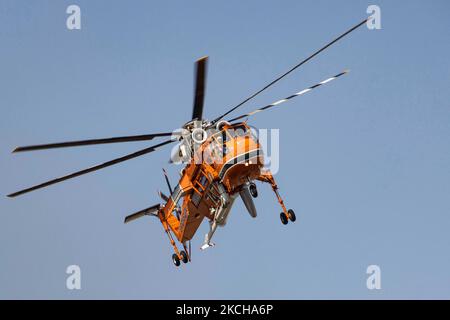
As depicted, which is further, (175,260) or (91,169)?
(175,260)

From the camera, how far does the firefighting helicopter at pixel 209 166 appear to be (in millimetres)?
30438

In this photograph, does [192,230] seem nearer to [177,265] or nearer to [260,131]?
[177,265]

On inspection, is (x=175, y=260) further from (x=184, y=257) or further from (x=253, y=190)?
(x=253, y=190)

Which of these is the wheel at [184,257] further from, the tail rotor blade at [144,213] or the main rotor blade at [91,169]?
the main rotor blade at [91,169]

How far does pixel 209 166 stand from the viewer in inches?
1282

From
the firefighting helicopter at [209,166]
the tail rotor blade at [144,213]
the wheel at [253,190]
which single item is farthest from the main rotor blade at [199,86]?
the tail rotor blade at [144,213]

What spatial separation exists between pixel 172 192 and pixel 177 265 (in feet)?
11.4

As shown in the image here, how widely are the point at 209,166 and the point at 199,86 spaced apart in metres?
3.52

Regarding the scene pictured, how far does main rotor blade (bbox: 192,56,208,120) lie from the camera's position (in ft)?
98.6

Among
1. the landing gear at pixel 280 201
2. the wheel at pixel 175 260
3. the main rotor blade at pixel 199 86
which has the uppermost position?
the main rotor blade at pixel 199 86

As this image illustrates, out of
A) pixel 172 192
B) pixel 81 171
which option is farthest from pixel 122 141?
pixel 172 192

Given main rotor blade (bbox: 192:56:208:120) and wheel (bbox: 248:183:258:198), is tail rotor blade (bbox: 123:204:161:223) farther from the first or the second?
wheel (bbox: 248:183:258:198)

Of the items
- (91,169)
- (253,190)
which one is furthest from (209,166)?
(91,169)

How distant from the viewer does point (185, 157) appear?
111 feet
